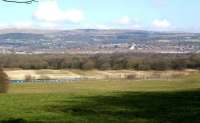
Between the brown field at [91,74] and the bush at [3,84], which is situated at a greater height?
the bush at [3,84]

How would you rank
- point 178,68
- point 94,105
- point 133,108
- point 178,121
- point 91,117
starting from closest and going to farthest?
point 178,121, point 91,117, point 133,108, point 94,105, point 178,68

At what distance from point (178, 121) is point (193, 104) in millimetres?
5545

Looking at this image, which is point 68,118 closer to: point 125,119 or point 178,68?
point 125,119

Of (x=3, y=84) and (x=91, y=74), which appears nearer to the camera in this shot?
(x=3, y=84)

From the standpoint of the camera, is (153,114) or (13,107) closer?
(153,114)

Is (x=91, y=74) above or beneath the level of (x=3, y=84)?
beneath

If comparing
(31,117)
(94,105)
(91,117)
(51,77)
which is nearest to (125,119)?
(91,117)

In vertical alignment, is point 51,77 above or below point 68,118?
below

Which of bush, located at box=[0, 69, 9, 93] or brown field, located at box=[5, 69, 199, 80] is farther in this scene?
brown field, located at box=[5, 69, 199, 80]

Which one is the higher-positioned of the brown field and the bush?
the bush

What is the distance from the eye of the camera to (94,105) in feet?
71.4

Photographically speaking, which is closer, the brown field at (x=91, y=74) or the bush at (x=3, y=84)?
the bush at (x=3, y=84)

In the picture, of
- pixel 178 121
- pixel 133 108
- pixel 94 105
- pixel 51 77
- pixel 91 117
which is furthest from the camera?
pixel 51 77

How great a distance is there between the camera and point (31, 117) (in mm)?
17500
